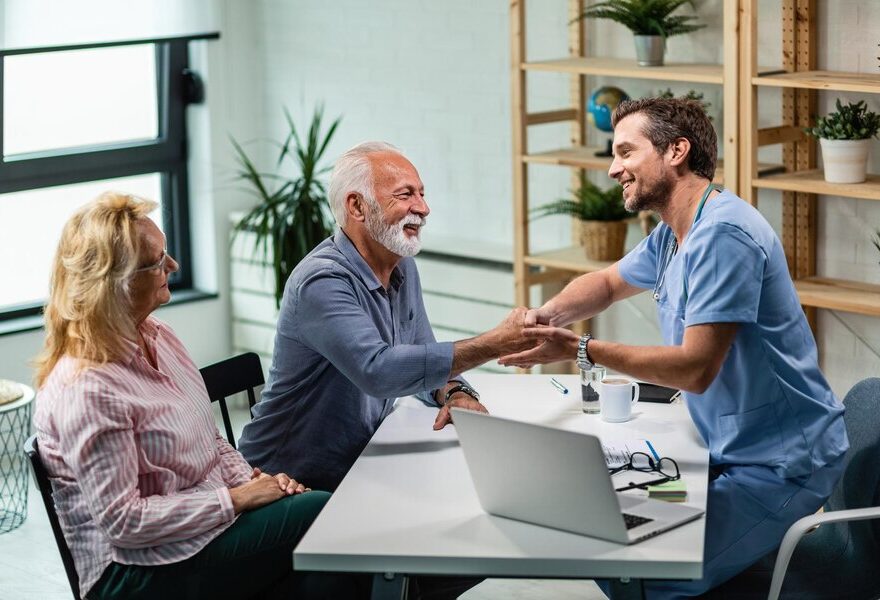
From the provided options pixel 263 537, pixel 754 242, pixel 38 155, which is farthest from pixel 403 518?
pixel 38 155

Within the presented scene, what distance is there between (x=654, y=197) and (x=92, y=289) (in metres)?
1.18

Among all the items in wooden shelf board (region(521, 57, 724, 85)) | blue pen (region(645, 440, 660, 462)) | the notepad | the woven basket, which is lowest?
the notepad

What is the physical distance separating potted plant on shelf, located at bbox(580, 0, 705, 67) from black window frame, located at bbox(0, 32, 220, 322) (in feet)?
6.78

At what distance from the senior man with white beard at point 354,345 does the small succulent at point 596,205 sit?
1608 millimetres

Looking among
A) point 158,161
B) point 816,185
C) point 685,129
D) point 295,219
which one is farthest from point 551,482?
point 158,161

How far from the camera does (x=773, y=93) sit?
429 centimetres

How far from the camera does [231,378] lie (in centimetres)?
300

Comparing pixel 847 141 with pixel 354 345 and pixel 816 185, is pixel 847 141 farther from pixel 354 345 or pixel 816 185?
pixel 354 345

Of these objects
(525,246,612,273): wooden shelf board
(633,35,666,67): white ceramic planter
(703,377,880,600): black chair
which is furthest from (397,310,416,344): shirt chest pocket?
(633,35,666,67): white ceramic planter

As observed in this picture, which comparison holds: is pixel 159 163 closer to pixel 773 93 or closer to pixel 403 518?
pixel 773 93

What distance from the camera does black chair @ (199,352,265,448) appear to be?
2.93 m

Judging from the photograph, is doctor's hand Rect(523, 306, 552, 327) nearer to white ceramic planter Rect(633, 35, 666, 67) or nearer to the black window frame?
white ceramic planter Rect(633, 35, 666, 67)

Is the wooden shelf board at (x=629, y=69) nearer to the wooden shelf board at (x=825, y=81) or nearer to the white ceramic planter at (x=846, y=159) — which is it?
the wooden shelf board at (x=825, y=81)

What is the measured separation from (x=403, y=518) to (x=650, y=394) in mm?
906
